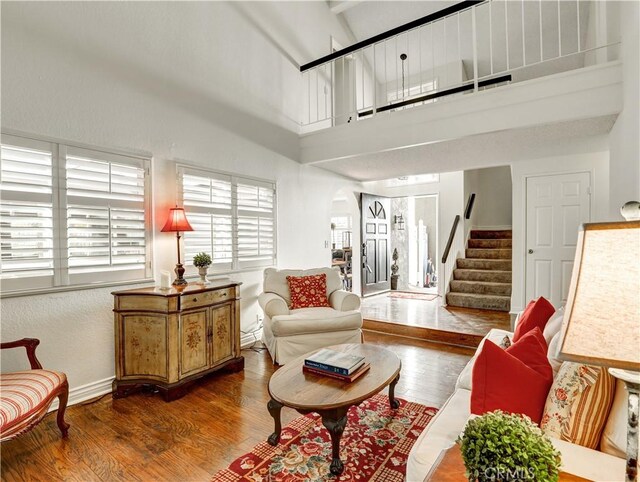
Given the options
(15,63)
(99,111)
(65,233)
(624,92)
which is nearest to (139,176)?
(99,111)

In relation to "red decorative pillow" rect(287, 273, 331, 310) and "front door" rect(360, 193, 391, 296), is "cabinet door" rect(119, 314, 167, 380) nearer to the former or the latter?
"red decorative pillow" rect(287, 273, 331, 310)

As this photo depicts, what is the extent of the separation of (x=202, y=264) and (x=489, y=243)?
18.6ft

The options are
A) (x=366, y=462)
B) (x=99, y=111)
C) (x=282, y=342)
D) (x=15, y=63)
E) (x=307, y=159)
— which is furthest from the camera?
(x=307, y=159)

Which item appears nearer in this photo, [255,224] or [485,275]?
[255,224]

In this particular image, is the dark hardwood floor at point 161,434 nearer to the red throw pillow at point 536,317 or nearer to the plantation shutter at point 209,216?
the red throw pillow at point 536,317

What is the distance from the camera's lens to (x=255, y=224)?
4.23 m

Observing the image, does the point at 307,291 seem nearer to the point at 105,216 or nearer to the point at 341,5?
the point at 105,216

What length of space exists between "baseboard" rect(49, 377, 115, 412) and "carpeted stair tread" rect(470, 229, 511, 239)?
6770 mm

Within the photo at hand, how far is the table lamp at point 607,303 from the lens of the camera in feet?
2.15

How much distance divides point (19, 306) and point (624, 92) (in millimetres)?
5067

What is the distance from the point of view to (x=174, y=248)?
11.1 ft

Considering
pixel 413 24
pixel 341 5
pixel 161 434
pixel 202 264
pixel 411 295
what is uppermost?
pixel 341 5

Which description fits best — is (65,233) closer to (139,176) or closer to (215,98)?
(139,176)

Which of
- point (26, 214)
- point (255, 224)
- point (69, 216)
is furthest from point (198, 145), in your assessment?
point (26, 214)
